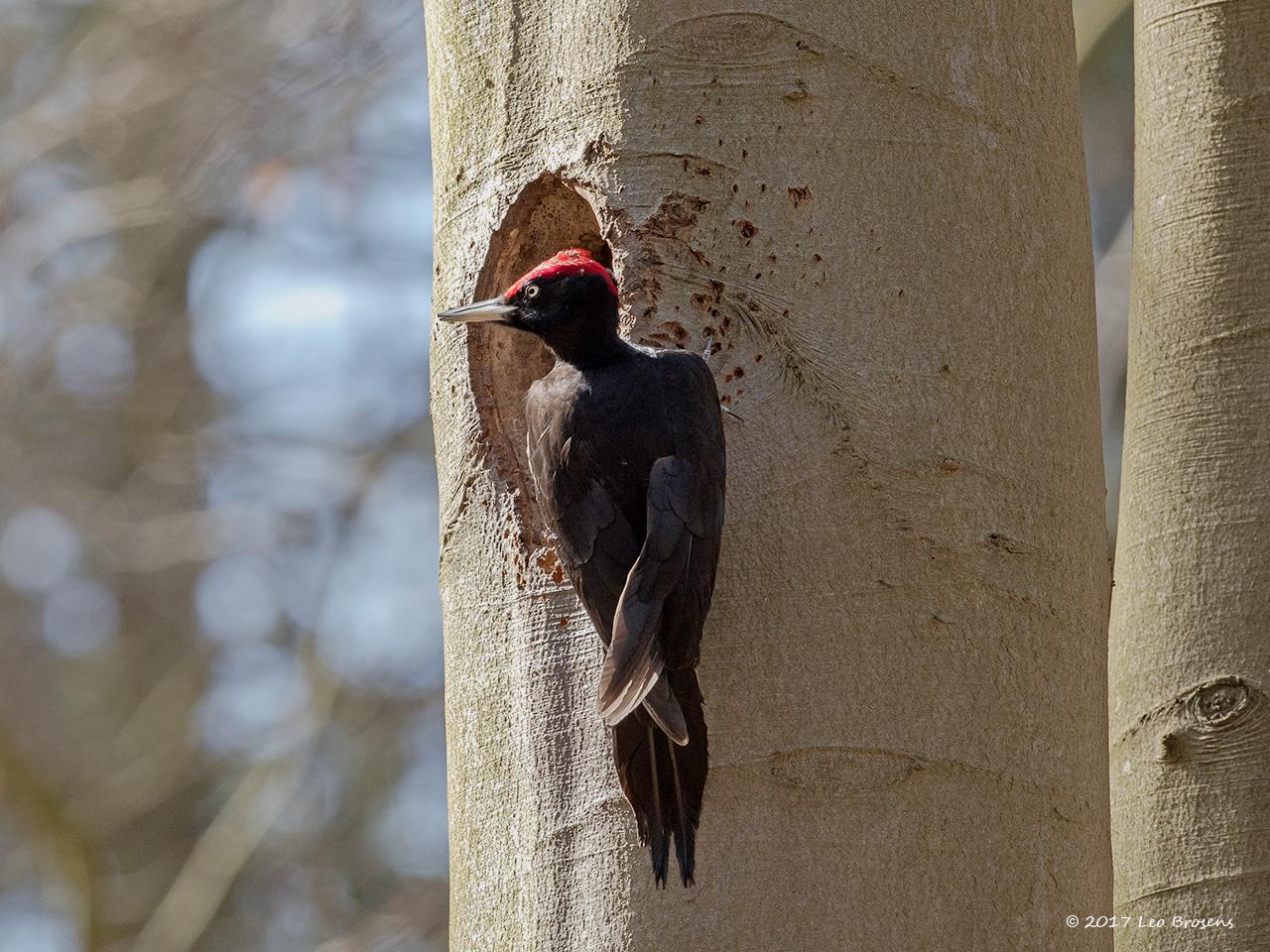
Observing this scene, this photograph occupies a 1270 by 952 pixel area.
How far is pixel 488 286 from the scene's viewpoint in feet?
7.36

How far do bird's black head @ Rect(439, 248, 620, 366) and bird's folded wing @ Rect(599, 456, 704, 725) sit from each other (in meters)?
0.29

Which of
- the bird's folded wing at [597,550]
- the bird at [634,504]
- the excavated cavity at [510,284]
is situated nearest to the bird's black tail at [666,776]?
the bird at [634,504]

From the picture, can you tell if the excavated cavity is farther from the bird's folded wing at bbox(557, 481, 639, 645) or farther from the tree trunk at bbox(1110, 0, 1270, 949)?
the tree trunk at bbox(1110, 0, 1270, 949)

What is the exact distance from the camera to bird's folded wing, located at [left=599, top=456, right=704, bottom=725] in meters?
1.73

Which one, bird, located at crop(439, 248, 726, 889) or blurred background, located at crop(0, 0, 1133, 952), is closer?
bird, located at crop(439, 248, 726, 889)

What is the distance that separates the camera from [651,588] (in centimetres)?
186

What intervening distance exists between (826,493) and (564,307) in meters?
0.52

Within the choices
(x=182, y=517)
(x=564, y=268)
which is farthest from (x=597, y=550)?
(x=182, y=517)

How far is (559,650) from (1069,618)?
0.65 meters

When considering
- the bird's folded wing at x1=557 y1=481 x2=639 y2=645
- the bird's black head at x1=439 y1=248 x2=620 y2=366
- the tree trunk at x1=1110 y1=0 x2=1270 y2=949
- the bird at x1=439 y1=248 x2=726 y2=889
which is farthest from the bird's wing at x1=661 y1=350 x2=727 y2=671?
the tree trunk at x1=1110 y1=0 x2=1270 y2=949

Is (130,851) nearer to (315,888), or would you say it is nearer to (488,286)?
(315,888)

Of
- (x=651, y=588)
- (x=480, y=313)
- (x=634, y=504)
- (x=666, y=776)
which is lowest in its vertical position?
(x=666, y=776)

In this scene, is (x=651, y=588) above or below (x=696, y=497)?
below

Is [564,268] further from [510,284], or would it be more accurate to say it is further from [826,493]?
[826,493]
